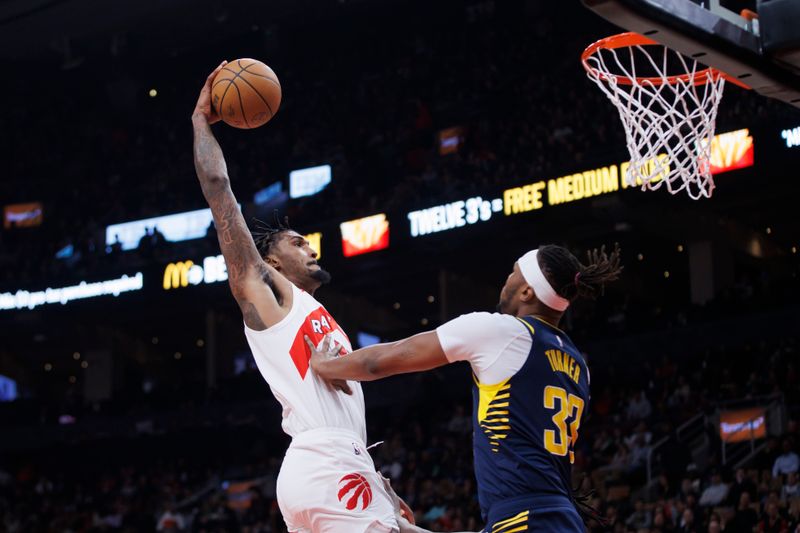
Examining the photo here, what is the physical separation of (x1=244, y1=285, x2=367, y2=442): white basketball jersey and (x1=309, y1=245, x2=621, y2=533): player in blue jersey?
68 cm

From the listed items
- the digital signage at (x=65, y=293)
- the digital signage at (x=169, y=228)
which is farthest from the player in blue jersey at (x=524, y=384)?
the digital signage at (x=169, y=228)

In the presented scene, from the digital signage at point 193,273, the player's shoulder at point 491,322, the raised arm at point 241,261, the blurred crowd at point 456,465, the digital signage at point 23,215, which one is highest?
the digital signage at point 23,215

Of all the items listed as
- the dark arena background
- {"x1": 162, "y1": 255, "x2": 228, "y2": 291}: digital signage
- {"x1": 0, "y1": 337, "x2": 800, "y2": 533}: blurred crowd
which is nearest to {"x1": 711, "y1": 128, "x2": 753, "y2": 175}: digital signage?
the dark arena background

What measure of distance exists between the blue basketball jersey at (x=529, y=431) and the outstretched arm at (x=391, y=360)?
0.70ft

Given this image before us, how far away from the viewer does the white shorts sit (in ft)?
14.6

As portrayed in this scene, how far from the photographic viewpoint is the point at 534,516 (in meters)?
3.67

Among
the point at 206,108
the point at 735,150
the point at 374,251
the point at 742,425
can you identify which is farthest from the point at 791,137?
the point at 206,108

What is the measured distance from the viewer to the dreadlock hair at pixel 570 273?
3949 millimetres

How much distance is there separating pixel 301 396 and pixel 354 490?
431 millimetres

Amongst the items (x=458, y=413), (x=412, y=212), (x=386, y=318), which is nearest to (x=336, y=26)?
(x=386, y=318)

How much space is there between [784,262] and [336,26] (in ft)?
39.4

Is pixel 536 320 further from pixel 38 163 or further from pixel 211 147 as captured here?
pixel 38 163

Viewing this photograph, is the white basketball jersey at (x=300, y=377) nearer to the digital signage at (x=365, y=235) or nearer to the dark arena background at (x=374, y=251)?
the dark arena background at (x=374, y=251)

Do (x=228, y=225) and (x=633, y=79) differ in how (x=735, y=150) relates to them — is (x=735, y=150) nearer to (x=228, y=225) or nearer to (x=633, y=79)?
(x=633, y=79)
